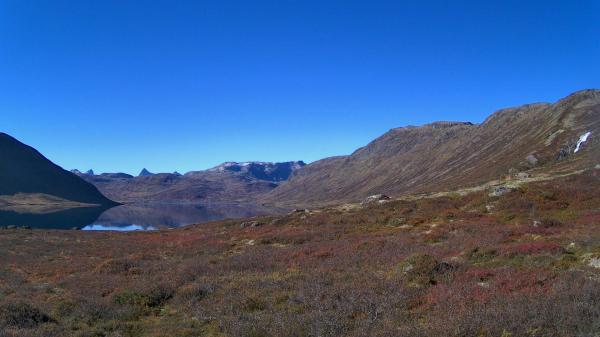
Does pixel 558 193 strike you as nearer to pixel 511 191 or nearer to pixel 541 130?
pixel 511 191

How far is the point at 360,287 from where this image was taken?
52.8ft

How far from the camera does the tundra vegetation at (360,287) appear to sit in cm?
1077

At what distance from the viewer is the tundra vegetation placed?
35.3 feet

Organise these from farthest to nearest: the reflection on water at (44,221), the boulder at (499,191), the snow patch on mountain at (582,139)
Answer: the reflection on water at (44,221), the snow patch on mountain at (582,139), the boulder at (499,191)

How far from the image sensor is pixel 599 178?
3869cm

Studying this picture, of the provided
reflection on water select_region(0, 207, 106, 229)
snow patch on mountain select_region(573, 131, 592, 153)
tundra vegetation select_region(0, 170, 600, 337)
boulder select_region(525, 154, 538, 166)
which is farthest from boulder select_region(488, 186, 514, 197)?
reflection on water select_region(0, 207, 106, 229)

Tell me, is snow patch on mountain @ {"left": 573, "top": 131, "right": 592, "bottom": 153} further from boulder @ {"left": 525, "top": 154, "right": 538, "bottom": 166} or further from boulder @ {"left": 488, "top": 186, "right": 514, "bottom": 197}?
boulder @ {"left": 488, "top": 186, "right": 514, "bottom": 197}

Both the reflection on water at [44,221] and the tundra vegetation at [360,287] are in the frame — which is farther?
the reflection on water at [44,221]

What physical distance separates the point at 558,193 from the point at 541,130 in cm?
8103

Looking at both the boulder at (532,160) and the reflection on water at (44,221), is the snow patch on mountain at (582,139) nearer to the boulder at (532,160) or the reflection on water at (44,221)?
the boulder at (532,160)

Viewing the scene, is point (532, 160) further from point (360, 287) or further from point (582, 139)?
point (360, 287)

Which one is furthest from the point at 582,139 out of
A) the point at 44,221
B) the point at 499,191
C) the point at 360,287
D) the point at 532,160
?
the point at 44,221

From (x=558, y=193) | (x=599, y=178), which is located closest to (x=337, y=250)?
(x=558, y=193)

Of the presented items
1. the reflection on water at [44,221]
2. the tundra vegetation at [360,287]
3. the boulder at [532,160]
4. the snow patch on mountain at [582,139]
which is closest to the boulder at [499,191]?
the tundra vegetation at [360,287]
